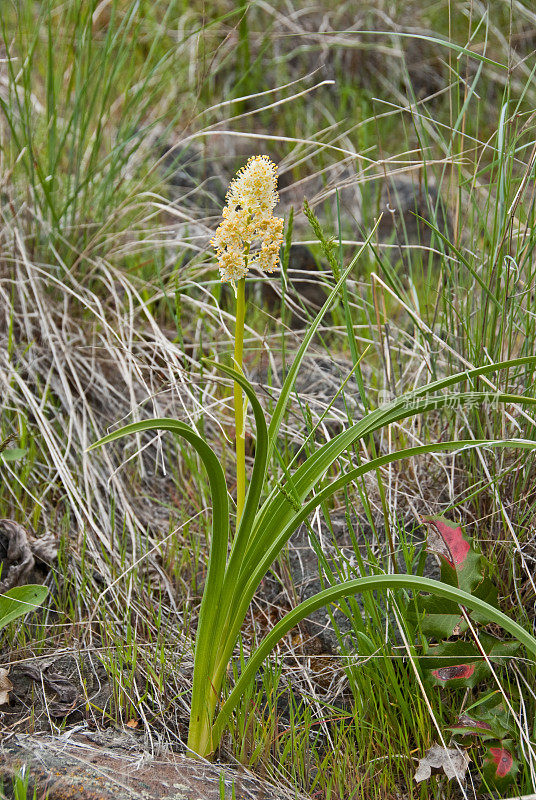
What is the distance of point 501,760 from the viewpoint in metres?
1.30

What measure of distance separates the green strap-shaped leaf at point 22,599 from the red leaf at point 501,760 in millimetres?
884

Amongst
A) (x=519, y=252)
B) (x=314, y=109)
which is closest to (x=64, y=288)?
(x=519, y=252)

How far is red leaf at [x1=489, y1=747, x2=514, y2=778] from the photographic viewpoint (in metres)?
1.29

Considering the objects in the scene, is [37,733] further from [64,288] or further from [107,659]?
[64,288]

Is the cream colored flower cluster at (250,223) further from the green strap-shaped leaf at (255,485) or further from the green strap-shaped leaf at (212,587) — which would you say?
the green strap-shaped leaf at (212,587)

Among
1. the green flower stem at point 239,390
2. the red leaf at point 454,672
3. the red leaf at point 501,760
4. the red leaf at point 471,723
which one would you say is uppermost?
the green flower stem at point 239,390

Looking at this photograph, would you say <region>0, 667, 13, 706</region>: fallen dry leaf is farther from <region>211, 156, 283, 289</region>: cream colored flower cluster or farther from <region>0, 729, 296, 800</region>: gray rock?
<region>211, 156, 283, 289</region>: cream colored flower cluster

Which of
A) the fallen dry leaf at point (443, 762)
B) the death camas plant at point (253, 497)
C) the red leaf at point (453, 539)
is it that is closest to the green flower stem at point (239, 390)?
the death camas plant at point (253, 497)

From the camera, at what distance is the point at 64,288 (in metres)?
2.22

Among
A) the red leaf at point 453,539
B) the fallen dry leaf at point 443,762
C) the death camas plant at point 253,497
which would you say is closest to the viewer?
the death camas plant at point 253,497

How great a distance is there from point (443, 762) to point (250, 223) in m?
1.00

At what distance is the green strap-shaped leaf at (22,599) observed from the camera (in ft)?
4.84

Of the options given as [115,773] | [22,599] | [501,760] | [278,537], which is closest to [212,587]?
[278,537]

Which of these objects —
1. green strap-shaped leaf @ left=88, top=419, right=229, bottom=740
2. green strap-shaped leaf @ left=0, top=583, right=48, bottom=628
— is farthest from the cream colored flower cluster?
green strap-shaped leaf @ left=0, top=583, right=48, bottom=628
